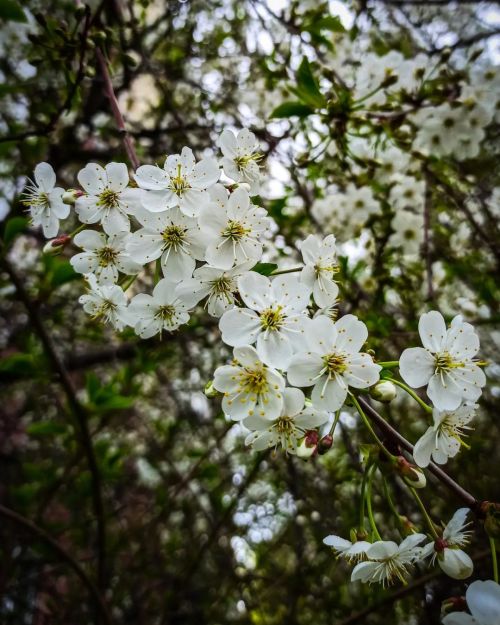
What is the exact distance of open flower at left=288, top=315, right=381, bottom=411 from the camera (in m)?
0.87

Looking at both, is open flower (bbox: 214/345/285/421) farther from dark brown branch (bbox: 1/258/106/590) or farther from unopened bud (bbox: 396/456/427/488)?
dark brown branch (bbox: 1/258/106/590)

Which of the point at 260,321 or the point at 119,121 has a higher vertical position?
the point at 119,121

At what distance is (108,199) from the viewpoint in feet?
3.49

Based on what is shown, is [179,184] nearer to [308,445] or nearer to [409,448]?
[308,445]

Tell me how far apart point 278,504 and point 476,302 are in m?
1.67

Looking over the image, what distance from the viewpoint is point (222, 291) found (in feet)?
3.22

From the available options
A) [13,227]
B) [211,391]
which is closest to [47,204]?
[13,227]

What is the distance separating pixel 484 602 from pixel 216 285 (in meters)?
0.77

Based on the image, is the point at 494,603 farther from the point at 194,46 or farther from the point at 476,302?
the point at 194,46

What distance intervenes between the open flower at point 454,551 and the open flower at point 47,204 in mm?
1078

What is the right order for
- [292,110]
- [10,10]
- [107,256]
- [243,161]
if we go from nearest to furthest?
1. [107,256]
2. [243,161]
3. [10,10]
4. [292,110]

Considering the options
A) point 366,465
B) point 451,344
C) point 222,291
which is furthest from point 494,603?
point 222,291

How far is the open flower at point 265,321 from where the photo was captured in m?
0.90

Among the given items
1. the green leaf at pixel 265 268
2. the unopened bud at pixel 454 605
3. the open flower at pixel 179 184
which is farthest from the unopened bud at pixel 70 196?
the unopened bud at pixel 454 605
